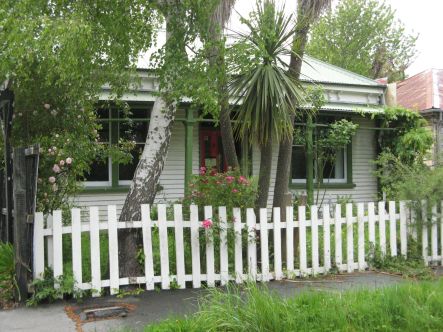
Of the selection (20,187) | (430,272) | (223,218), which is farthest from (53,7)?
(430,272)

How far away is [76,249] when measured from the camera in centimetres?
573

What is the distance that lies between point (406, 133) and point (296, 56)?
777cm

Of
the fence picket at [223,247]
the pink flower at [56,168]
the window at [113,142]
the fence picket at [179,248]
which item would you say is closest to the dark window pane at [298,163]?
the window at [113,142]

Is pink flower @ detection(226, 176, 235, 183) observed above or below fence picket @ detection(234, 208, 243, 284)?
above

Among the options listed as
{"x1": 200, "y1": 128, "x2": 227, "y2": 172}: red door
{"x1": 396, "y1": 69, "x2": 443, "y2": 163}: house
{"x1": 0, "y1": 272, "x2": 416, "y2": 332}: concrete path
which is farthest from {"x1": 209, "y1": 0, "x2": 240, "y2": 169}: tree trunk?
{"x1": 396, "y1": 69, "x2": 443, "y2": 163}: house

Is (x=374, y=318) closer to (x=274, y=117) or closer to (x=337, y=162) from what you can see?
(x=274, y=117)

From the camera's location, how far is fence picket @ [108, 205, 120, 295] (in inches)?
233

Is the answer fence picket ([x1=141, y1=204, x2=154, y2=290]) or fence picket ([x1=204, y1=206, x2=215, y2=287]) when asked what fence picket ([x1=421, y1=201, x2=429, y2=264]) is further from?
fence picket ([x1=141, y1=204, x2=154, y2=290])

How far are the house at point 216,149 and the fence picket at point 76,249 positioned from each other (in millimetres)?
4956

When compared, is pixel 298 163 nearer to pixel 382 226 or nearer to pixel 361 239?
pixel 382 226

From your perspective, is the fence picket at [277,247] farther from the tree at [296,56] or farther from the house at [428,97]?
the house at [428,97]

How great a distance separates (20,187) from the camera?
18.6 ft

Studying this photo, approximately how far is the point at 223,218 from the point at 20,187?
2.37 metres

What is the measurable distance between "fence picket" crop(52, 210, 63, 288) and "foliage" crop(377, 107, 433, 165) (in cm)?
1039
